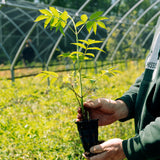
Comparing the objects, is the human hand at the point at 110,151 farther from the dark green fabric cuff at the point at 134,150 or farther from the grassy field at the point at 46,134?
the grassy field at the point at 46,134

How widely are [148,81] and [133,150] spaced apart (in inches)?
17.1

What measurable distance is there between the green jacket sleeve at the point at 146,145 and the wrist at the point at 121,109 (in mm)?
421

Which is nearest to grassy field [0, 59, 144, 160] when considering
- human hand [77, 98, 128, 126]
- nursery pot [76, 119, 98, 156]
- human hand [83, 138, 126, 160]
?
human hand [77, 98, 128, 126]

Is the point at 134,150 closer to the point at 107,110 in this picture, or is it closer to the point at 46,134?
the point at 107,110

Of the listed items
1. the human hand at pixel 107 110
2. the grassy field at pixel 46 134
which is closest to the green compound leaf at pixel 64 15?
the grassy field at pixel 46 134

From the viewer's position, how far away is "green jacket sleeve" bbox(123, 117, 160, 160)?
42.1 inches

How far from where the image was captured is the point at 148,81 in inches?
53.3

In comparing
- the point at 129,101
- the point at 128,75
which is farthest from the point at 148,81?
the point at 128,75

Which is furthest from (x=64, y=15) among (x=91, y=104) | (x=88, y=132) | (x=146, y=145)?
(x=146, y=145)

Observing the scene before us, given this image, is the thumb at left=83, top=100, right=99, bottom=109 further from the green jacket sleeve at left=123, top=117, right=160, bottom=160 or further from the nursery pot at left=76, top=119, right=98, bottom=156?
the green jacket sleeve at left=123, top=117, right=160, bottom=160

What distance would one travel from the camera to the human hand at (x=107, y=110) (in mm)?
1485

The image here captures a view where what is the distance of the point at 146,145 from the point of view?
42.6 inches

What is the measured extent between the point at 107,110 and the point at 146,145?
0.47m

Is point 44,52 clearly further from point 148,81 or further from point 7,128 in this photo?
point 148,81
